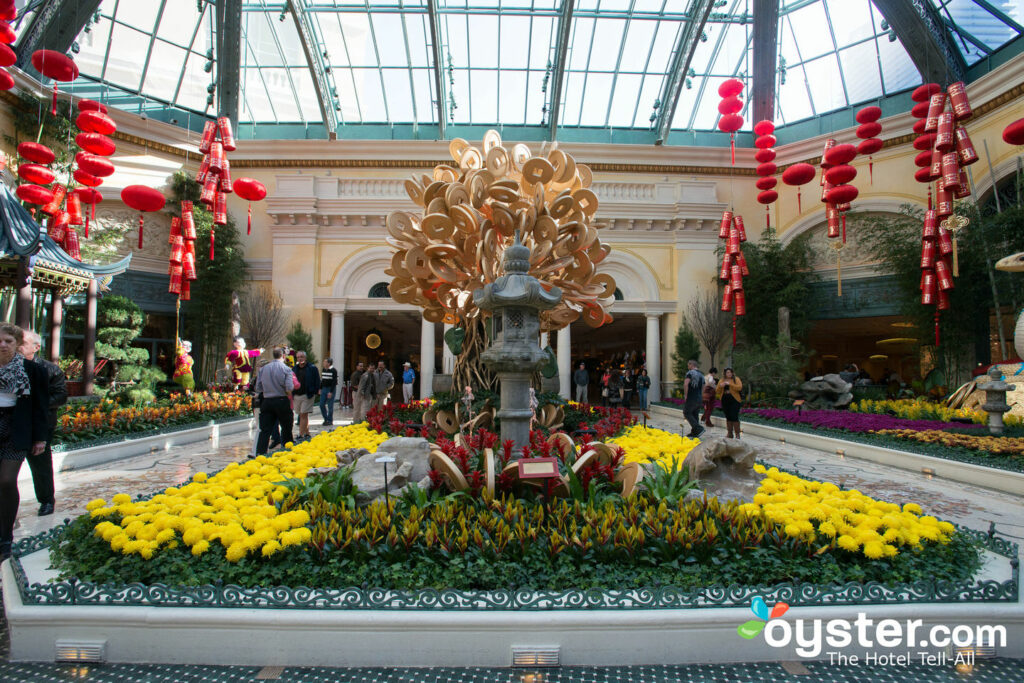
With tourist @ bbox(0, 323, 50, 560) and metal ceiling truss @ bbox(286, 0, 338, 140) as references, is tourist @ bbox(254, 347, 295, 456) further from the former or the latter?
metal ceiling truss @ bbox(286, 0, 338, 140)

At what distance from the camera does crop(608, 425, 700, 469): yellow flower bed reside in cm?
564

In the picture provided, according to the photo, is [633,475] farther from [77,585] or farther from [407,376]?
[407,376]

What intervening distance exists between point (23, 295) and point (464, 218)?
24.0 feet

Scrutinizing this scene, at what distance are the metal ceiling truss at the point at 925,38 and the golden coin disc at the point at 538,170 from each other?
15.2m

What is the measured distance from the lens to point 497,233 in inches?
251

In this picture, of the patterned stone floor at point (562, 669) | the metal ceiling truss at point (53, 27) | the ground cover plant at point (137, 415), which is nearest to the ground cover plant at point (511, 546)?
the patterned stone floor at point (562, 669)

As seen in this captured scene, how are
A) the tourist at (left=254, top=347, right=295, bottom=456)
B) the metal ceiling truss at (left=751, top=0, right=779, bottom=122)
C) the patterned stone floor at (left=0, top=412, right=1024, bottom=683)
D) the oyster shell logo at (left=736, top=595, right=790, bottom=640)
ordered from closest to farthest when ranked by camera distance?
1. the patterned stone floor at (left=0, top=412, right=1024, bottom=683)
2. the oyster shell logo at (left=736, top=595, right=790, bottom=640)
3. the tourist at (left=254, top=347, right=295, bottom=456)
4. the metal ceiling truss at (left=751, top=0, right=779, bottom=122)

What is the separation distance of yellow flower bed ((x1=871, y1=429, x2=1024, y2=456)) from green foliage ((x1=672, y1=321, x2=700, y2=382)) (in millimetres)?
9247

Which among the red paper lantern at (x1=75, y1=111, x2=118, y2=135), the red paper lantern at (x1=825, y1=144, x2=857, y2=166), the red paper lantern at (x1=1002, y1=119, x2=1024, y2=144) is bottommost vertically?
the red paper lantern at (x1=1002, y1=119, x2=1024, y2=144)

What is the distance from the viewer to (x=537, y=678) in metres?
2.42

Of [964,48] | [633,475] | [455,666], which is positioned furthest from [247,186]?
[964,48]

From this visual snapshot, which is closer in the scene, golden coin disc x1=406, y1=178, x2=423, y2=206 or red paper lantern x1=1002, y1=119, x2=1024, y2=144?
golden coin disc x1=406, y1=178, x2=423, y2=206

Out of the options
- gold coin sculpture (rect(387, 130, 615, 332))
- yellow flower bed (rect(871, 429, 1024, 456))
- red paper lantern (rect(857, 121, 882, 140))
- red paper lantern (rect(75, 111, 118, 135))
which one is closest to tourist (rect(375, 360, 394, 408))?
gold coin sculpture (rect(387, 130, 615, 332))

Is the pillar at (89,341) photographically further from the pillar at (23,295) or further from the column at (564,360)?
the column at (564,360)
